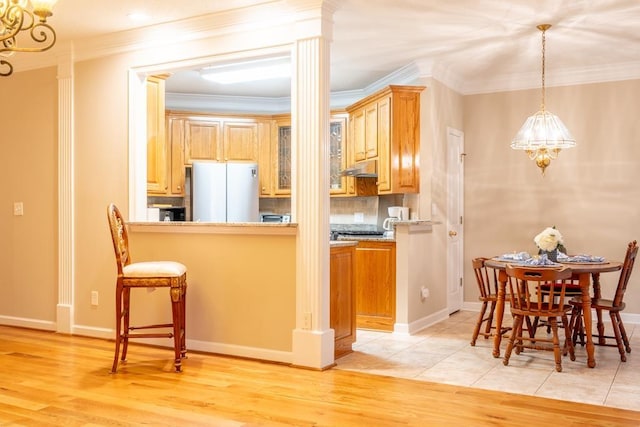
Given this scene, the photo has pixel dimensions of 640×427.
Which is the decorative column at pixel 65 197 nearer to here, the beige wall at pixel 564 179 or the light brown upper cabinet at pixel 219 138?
the light brown upper cabinet at pixel 219 138

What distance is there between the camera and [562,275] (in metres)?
4.26

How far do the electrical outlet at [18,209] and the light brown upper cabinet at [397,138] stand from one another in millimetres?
3458

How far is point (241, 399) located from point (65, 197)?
2906mm

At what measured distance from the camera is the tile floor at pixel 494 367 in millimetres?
3805

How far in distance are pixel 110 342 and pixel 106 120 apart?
189 centimetres

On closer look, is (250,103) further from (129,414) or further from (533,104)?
(129,414)

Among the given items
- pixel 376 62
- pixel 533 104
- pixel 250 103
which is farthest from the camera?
pixel 250 103

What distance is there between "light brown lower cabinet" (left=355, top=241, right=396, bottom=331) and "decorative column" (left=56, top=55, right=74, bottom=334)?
2566 mm

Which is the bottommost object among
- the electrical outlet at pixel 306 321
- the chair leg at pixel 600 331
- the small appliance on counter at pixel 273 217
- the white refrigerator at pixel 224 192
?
the chair leg at pixel 600 331

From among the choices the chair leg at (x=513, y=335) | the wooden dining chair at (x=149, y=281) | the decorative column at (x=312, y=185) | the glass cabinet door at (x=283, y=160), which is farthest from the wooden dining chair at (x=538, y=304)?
the glass cabinet door at (x=283, y=160)

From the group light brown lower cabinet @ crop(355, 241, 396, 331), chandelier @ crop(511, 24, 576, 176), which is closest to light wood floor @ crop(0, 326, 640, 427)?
light brown lower cabinet @ crop(355, 241, 396, 331)

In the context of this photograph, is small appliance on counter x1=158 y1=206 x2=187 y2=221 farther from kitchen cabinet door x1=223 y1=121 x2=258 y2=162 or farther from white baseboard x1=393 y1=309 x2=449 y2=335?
white baseboard x1=393 y1=309 x2=449 y2=335

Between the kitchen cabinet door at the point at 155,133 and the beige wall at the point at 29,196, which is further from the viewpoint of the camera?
the beige wall at the point at 29,196

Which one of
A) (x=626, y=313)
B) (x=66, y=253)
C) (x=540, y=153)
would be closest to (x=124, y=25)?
(x=66, y=253)
